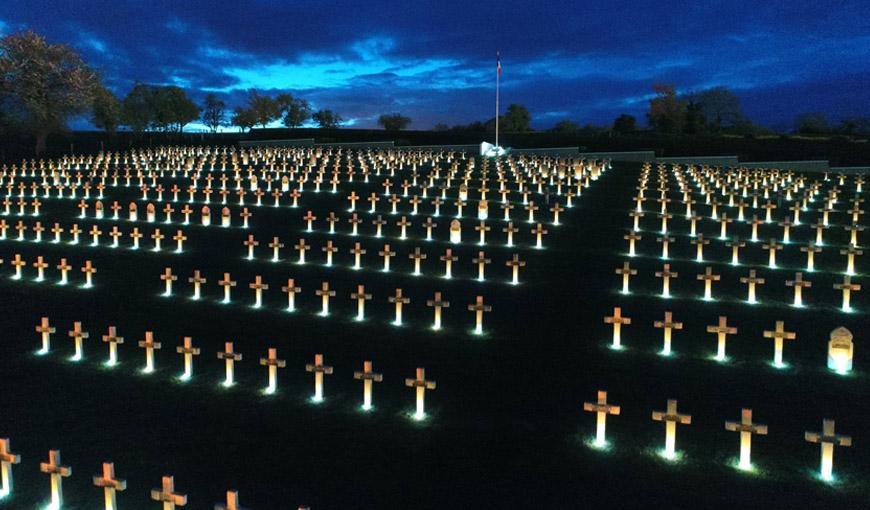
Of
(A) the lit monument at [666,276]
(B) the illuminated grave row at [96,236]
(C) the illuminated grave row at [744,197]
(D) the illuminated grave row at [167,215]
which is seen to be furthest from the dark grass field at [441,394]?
(D) the illuminated grave row at [167,215]

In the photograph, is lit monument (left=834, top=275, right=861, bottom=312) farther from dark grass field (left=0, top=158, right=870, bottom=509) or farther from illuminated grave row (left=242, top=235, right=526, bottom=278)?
illuminated grave row (left=242, top=235, right=526, bottom=278)

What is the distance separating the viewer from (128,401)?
861cm

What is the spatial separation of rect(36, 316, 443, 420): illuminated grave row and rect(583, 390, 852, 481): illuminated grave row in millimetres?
1921

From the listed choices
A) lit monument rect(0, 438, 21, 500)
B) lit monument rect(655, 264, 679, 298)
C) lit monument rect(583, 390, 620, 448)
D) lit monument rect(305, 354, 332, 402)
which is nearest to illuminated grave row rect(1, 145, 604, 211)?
lit monument rect(655, 264, 679, 298)

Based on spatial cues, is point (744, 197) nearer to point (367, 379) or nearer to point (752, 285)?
point (752, 285)

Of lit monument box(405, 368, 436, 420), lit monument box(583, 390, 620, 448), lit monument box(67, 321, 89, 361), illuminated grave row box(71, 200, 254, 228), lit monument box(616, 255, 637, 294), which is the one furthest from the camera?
illuminated grave row box(71, 200, 254, 228)

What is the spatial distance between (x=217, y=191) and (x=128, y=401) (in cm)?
1745

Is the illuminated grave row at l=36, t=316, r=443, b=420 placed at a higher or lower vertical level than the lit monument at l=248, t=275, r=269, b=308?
lower

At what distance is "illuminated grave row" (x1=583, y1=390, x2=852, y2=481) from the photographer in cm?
649

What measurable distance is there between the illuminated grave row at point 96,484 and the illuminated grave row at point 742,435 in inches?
139

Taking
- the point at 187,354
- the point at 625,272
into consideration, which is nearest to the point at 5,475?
the point at 187,354

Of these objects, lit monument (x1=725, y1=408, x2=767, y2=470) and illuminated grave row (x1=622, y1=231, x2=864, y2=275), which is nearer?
lit monument (x1=725, y1=408, x2=767, y2=470)

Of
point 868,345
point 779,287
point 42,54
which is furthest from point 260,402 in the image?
point 42,54

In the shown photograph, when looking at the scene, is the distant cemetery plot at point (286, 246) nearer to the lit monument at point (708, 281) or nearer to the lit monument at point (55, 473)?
the lit monument at point (55, 473)
